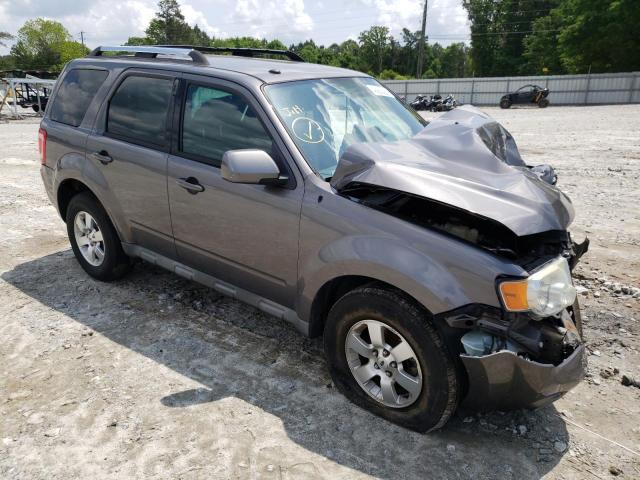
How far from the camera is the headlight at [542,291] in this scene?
2.45m

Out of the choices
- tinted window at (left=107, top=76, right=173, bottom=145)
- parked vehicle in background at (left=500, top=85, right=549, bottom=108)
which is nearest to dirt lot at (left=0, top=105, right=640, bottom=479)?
tinted window at (left=107, top=76, right=173, bottom=145)

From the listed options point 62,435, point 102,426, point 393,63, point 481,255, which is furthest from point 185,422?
point 393,63

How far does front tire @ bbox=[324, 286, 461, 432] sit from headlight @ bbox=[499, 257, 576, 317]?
1.37ft

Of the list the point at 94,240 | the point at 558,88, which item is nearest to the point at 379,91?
the point at 94,240

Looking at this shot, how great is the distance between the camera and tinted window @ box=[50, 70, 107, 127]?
14.9 ft

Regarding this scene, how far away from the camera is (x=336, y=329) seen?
303 cm

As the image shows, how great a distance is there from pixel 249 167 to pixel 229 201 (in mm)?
542

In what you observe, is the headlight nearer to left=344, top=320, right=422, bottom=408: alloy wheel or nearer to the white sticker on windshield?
left=344, top=320, right=422, bottom=408: alloy wheel

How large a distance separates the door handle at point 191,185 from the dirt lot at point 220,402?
3.67ft

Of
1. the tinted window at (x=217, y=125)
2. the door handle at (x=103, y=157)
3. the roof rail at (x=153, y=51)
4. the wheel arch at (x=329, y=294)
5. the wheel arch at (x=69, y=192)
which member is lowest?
the wheel arch at (x=329, y=294)

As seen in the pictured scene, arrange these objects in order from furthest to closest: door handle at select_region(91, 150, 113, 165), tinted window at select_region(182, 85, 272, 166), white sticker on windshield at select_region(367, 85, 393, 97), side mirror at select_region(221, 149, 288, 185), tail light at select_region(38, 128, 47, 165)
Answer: tail light at select_region(38, 128, 47, 165)
door handle at select_region(91, 150, 113, 165)
white sticker on windshield at select_region(367, 85, 393, 97)
tinted window at select_region(182, 85, 272, 166)
side mirror at select_region(221, 149, 288, 185)

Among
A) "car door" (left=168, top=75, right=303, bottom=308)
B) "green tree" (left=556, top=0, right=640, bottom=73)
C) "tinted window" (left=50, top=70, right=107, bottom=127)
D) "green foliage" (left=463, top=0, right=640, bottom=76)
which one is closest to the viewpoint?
"car door" (left=168, top=75, right=303, bottom=308)

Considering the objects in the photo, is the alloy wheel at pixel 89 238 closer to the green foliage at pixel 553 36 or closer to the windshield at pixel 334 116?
the windshield at pixel 334 116

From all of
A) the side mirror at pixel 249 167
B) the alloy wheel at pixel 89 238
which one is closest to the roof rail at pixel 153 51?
the side mirror at pixel 249 167
